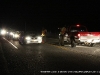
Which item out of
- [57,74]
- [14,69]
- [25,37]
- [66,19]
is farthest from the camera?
[66,19]

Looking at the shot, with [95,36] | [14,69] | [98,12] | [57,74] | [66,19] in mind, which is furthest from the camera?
[66,19]

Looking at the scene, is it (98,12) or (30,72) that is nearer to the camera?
(30,72)

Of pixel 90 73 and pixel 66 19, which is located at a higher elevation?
pixel 66 19

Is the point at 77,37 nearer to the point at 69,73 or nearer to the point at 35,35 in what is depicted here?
the point at 35,35

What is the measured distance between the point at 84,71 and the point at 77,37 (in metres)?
13.5

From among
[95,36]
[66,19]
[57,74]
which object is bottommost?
[57,74]

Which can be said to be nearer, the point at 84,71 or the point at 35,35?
the point at 84,71

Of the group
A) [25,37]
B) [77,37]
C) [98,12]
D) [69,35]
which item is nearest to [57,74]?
[77,37]

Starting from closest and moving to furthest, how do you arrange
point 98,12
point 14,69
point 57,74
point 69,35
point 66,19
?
point 57,74, point 14,69, point 69,35, point 98,12, point 66,19

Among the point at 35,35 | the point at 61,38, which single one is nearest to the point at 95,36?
the point at 61,38

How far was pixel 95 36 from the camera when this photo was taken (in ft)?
78.0

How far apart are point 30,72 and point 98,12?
6580 cm

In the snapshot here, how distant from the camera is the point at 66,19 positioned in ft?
279

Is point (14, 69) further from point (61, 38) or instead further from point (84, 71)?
point (61, 38)
